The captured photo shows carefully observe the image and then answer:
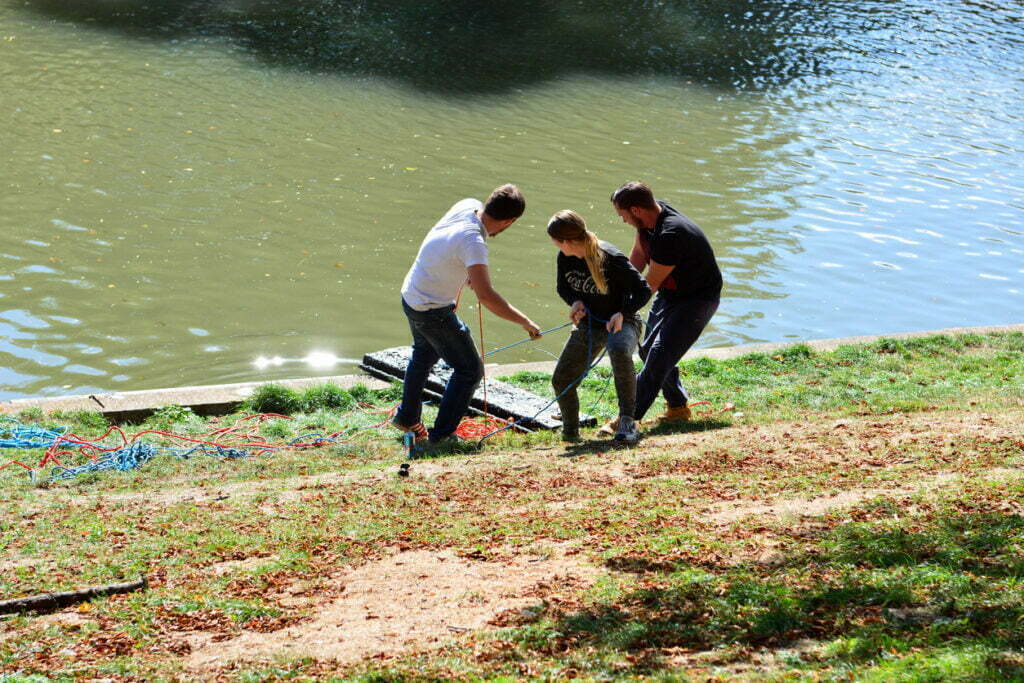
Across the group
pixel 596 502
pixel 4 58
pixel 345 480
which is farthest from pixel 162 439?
pixel 4 58

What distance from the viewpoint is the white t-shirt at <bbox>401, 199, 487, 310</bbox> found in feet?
23.4

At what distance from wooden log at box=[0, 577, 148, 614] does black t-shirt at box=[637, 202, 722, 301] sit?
400cm

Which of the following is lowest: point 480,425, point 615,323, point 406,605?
point 480,425

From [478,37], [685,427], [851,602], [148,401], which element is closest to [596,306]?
[685,427]

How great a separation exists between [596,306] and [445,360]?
1.08 m

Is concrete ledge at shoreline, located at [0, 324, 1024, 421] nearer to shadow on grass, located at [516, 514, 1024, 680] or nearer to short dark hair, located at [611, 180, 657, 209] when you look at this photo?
short dark hair, located at [611, 180, 657, 209]

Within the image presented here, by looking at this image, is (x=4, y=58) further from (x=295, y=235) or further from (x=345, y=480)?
(x=345, y=480)

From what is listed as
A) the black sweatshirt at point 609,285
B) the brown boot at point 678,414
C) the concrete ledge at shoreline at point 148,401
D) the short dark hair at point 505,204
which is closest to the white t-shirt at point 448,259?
the short dark hair at point 505,204

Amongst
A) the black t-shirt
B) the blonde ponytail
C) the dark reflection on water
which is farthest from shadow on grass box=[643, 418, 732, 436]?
the dark reflection on water

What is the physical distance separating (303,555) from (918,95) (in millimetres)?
23197

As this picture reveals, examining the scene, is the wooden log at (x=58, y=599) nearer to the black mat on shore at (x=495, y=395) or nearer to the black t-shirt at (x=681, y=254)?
the black mat on shore at (x=495, y=395)

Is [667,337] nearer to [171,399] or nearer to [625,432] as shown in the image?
[625,432]

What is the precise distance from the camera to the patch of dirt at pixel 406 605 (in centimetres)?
455

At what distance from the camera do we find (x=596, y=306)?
7.50m
